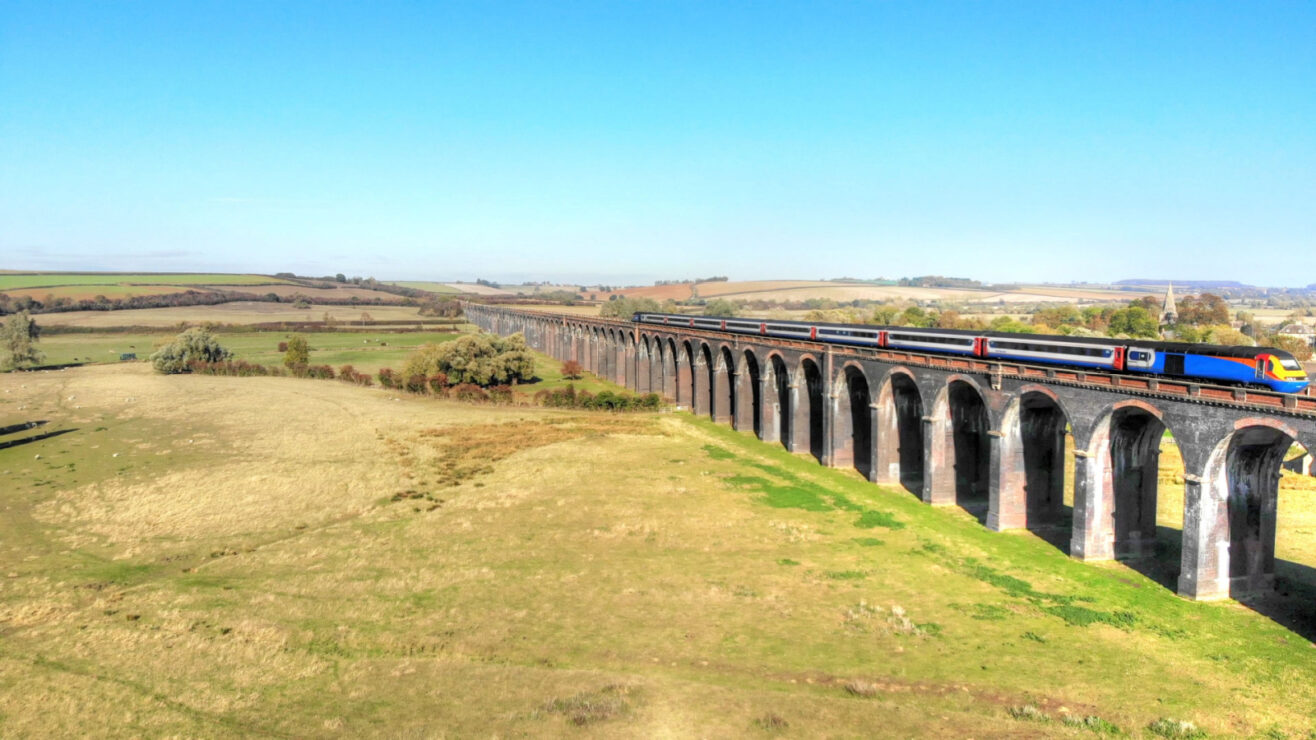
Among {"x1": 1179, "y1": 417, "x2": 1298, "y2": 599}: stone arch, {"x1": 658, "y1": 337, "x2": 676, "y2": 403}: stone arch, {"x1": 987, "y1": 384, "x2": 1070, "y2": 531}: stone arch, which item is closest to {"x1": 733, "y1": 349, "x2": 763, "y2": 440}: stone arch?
{"x1": 658, "y1": 337, "x2": 676, "y2": 403}: stone arch

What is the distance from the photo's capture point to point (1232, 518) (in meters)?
27.5

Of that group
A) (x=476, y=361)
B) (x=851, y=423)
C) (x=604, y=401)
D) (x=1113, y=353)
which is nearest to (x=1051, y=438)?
(x=1113, y=353)

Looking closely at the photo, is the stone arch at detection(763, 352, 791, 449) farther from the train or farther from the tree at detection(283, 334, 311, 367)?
the tree at detection(283, 334, 311, 367)

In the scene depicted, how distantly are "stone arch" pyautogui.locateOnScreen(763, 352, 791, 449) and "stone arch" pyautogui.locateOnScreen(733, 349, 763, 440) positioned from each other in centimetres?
315

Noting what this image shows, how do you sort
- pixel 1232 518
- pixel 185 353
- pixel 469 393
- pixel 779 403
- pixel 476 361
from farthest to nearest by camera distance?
pixel 185 353
pixel 476 361
pixel 469 393
pixel 779 403
pixel 1232 518

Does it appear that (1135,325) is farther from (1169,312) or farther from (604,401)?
(604,401)

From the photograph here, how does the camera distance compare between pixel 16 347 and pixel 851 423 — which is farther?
pixel 16 347

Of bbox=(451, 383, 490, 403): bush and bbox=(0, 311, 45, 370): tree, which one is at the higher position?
bbox=(0, 311, 45, 370): tree

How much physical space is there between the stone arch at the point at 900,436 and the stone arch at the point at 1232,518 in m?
17.2

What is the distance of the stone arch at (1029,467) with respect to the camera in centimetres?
3569

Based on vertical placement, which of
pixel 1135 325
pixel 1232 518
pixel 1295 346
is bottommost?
pixel 1232 518

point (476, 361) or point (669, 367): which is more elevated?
point (476, 361)

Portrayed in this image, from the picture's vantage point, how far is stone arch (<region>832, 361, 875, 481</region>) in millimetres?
49750

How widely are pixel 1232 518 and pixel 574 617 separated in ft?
78.4
